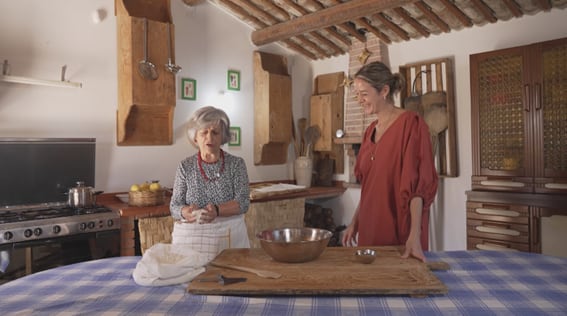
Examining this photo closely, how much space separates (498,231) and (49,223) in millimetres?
3183

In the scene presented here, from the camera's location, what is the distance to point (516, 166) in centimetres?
316

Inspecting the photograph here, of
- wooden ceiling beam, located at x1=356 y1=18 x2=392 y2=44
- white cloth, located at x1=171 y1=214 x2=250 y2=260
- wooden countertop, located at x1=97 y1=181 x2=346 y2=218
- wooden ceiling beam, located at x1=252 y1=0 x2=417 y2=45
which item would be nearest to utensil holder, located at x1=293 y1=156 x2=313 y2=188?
wooden countertop, located at x1=97 y1=181 x2=346 y2=218

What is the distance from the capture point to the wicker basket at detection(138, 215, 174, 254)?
3.05 metres

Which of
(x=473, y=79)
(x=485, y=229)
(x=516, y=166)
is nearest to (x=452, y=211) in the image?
(x=485, y=229)

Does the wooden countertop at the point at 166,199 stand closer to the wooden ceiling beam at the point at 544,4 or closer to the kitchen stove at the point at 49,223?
the kitchen stove at the point at 49,223

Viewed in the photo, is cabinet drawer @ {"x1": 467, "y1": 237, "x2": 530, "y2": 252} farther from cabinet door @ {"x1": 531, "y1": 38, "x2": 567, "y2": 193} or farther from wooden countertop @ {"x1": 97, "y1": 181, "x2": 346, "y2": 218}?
wooden countertop @ {"x1": 97, "y1": 181, "x2": 346, "y2": 218}

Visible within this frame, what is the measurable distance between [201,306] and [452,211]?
320 cm

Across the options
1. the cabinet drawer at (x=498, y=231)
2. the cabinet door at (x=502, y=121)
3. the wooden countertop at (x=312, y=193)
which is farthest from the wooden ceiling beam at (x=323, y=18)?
the cabinet drawer at (x=498, y=231)

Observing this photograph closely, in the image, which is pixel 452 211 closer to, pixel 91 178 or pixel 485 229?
pixel 485 229

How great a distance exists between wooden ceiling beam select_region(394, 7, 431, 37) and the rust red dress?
2.01 metres

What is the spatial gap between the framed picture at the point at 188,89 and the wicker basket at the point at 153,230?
4.44 ft

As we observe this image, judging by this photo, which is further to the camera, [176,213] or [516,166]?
[516,166]

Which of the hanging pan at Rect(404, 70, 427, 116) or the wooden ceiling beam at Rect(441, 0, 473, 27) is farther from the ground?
the wooden ceiling beam at Rect(441, 0, 473, 27)

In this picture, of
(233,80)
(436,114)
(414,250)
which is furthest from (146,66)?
(414,250)
